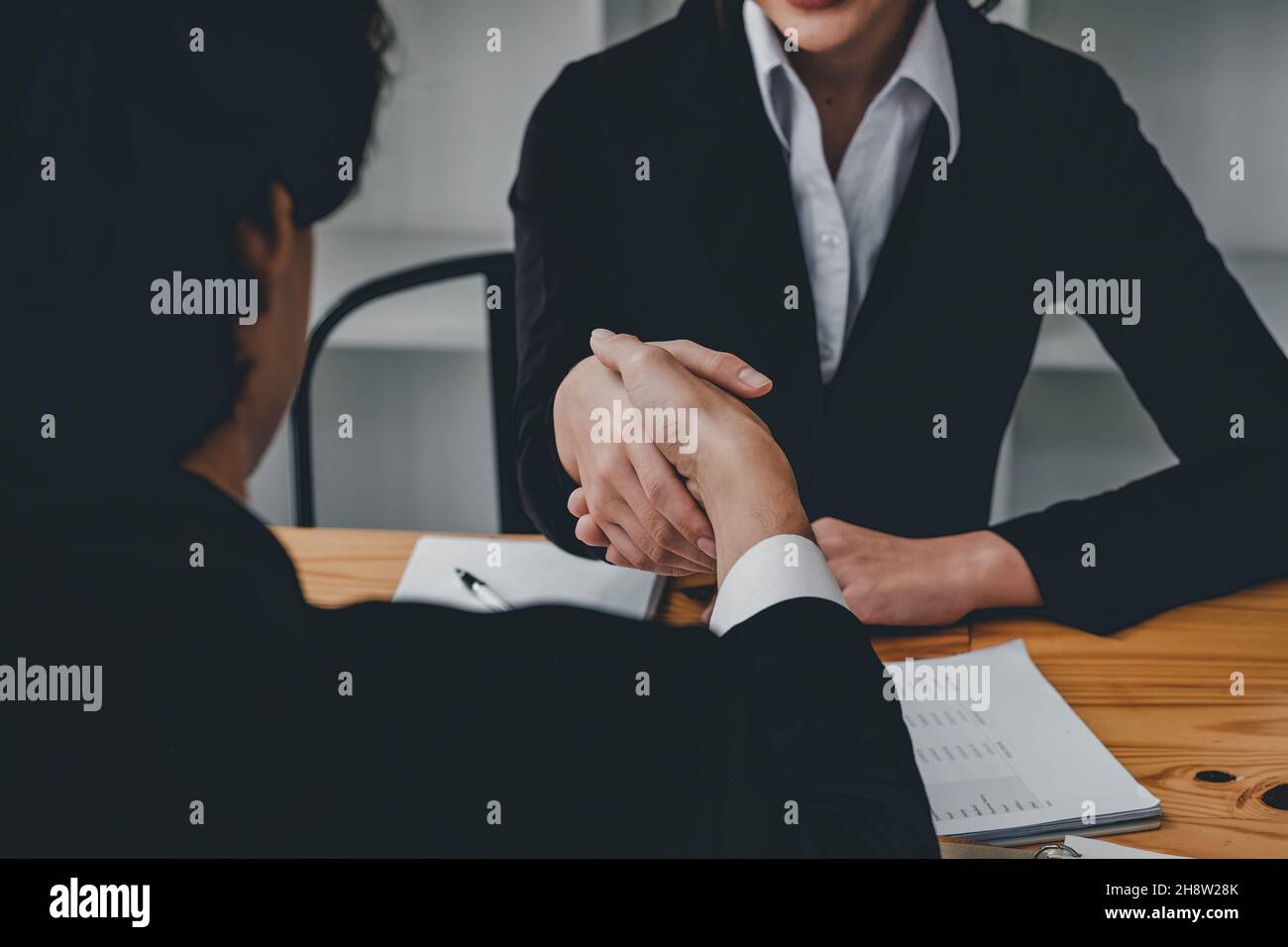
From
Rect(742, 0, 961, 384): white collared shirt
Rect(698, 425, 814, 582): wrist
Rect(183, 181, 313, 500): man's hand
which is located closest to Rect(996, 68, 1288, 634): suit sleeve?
Rect(742, 0, 961, 384): white collared shirt

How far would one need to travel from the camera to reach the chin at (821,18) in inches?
29.8

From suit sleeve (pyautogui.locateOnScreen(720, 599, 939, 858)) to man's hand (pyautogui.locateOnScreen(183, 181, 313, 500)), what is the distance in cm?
29

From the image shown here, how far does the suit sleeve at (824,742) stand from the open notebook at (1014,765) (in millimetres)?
90

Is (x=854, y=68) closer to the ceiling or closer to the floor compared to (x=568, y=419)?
closer to the ceiling

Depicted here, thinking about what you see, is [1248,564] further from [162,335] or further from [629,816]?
[162,335]

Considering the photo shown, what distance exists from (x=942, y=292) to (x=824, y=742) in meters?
0.42

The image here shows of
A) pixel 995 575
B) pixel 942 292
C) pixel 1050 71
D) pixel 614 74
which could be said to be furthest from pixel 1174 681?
pixel 614 74

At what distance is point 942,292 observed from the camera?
2.69 feet

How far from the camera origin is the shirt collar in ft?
2.50

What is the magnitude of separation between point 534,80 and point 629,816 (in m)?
0.47

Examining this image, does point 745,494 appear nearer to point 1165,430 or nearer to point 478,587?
point 478,587

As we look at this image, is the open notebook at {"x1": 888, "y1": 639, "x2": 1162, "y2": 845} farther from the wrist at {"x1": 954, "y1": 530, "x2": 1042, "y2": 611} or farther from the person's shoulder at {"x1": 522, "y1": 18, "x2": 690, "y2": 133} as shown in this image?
the person's shoulder at {"x1": 522, "y1": 18, "x2": 690, "y2": 133}

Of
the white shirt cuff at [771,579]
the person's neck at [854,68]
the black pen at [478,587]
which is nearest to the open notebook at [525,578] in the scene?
the black pen at [478,587]

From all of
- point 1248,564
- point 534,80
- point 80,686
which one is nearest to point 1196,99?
point 1248,564
